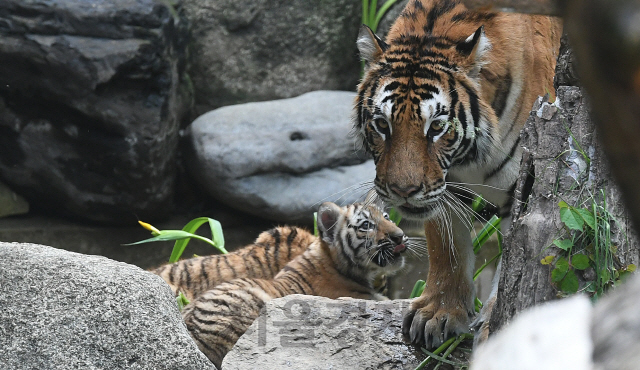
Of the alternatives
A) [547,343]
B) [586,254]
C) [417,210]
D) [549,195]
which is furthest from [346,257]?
[547,343]

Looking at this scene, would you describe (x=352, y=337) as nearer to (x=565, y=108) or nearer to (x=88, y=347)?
(x=88, y=347)

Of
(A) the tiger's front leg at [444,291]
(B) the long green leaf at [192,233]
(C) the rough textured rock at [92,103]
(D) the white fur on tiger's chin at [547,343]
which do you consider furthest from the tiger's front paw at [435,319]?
(C) the rough textured rock at [92,103]

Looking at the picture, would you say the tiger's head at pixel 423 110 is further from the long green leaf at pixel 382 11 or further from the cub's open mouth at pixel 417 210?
the long green leaf at pixel 382 11

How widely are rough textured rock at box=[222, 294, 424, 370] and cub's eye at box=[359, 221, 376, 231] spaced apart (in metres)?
1.04

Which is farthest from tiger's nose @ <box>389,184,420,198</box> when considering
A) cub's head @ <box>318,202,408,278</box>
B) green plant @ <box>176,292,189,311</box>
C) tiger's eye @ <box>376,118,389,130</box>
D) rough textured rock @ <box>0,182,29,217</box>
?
rough textured rock @ <box>0,182,29,217</box>

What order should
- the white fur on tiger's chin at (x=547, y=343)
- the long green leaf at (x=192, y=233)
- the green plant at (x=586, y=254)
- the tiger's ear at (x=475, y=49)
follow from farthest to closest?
the long green leaf at (x=192, y=233) < the tiger's ear at (x=475, y=49) < the green plant at (x=586, y=254) < the white fur on tiger's chin at (x=547, y=343)

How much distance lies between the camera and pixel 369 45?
9.87 feet

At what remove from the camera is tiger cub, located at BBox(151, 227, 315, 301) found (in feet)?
13.7

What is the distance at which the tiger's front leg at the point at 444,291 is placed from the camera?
2.88 metres

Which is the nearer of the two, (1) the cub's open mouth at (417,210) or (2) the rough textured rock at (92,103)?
(1) the cub's open mouth at (417,210)

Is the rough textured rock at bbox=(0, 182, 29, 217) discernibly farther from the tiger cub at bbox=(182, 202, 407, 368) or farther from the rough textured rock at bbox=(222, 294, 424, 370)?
the rough textured rock at bbox=(222, 294, 424, 370)

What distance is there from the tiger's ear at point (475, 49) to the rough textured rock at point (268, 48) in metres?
3.74

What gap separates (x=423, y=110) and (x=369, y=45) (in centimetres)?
45

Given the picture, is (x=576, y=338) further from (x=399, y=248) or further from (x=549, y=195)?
(x=399, y=248)
